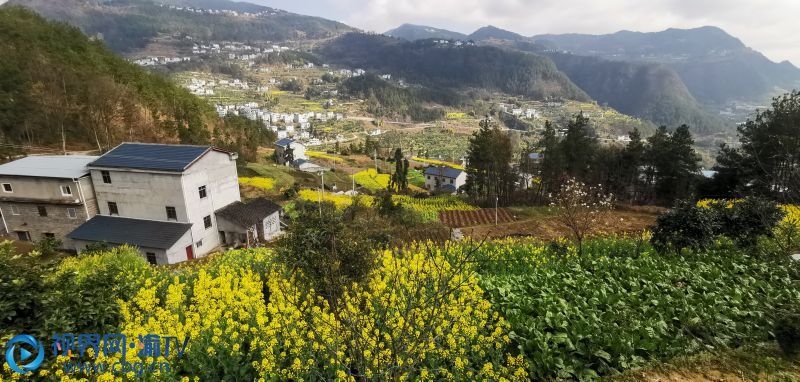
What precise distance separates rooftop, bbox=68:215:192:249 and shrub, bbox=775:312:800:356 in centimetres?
2159

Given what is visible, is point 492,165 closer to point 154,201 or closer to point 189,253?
point 189,253

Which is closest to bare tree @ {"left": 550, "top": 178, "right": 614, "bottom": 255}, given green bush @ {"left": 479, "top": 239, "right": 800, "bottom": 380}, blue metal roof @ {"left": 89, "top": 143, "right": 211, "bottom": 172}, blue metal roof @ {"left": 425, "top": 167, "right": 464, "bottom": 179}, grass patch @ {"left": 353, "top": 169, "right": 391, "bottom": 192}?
green bush @ {"left": 479, "top": 239, "right": 800, "bottom": 380}

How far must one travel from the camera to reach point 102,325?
627 cm

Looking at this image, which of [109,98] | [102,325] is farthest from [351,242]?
[109,98]

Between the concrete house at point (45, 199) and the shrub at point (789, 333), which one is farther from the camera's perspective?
the concrete house at point (45, 199)

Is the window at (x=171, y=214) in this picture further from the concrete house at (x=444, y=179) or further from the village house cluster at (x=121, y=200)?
the concrete house at (x=444, y=179)

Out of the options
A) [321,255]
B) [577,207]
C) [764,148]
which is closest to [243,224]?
[321,255]

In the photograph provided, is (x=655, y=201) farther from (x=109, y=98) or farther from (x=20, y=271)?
(x=109, y=98)

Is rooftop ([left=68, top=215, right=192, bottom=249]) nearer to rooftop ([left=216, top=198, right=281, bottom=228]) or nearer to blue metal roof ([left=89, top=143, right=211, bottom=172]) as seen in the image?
rooftop ([left=216, top=198, right=281, bottom=228])

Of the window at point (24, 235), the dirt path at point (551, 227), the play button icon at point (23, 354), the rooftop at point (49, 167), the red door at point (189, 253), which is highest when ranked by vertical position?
the play button icon at point (23, 354)

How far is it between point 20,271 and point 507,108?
199337mm

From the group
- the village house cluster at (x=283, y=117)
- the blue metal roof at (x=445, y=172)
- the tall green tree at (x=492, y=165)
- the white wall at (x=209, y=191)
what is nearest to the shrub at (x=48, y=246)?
the white wall at (x=209, y=191)

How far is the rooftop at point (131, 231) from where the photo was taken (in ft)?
60.8

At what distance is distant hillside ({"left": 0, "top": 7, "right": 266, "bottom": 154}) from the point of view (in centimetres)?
3719
